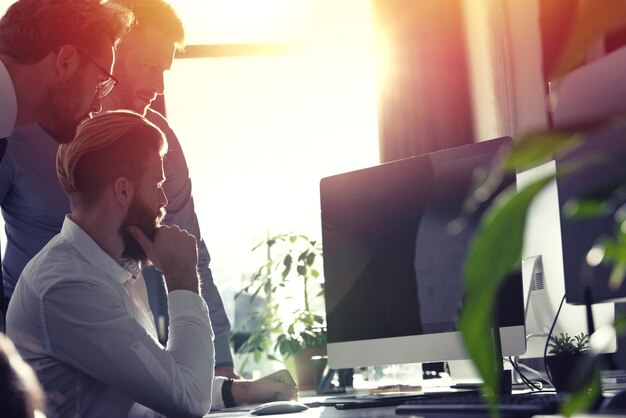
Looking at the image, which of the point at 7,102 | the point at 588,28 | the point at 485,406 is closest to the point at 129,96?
the point at 7,102

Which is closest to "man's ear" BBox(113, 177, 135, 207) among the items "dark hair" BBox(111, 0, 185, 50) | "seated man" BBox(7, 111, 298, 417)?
"seated man" BBox(7, 111, 298, 417)

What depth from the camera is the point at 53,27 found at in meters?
2.53

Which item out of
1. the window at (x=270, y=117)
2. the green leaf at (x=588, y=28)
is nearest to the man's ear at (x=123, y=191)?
the green leaf at (x=588, y=28)

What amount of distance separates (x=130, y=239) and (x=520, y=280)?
88 cm

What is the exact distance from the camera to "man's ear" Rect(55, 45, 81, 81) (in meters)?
2.53

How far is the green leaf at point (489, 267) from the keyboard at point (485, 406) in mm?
951

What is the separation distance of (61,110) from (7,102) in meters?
0.17

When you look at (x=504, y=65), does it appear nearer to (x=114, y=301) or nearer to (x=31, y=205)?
(x=31, y=205)

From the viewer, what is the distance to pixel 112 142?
6.78 feet

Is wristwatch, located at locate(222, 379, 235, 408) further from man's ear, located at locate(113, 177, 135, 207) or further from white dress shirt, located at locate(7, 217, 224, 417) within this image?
man's ear, located at locate(113, 177, 135, 207)

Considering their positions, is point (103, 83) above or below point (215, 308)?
Answer: above

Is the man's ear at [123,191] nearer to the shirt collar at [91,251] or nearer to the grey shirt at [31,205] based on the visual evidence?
the shirt collar at [91,251]

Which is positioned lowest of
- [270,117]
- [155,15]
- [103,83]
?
[103,83]

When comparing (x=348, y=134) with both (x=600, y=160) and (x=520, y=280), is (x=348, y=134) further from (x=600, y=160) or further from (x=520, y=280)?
(x=600, y=160)
